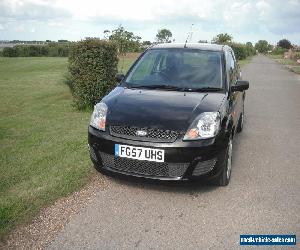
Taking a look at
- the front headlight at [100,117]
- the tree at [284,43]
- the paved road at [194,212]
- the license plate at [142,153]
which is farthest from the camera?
the tree at [284,43]

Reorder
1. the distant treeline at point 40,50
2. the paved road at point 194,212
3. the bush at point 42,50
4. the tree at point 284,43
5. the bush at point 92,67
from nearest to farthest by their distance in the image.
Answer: the paved road at point 194,212 → the bush at point 92,67 → the distant treeline at point 40,50 → the bush at point 42,50 → the tree at point 284,43

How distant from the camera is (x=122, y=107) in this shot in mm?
4672

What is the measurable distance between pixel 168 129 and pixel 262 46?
165 meters

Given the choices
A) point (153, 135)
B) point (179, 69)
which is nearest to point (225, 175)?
point (153, 135)

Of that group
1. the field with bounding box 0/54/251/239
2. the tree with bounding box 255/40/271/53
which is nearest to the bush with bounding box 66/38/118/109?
the field with bounding box 0/54/251/239

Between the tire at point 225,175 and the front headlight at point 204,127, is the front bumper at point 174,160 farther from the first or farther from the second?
the tire at point 225,175

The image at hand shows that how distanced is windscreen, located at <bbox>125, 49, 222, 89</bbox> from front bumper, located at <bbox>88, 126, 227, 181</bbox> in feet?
3.74

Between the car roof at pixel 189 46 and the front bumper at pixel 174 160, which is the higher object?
the car roof at pixel 189 46

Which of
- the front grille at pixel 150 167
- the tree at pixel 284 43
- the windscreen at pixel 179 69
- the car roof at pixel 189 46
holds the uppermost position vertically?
the tree at pixel 284 43

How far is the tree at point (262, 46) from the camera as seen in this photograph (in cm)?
15588

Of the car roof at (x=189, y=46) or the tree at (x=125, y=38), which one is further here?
the tree at (x=125, y=38)

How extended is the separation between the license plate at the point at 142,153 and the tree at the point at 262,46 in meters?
160

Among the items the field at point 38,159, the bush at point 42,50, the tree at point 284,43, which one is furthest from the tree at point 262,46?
the field at point 38,159

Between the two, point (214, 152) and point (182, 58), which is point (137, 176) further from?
point (182, 58)
